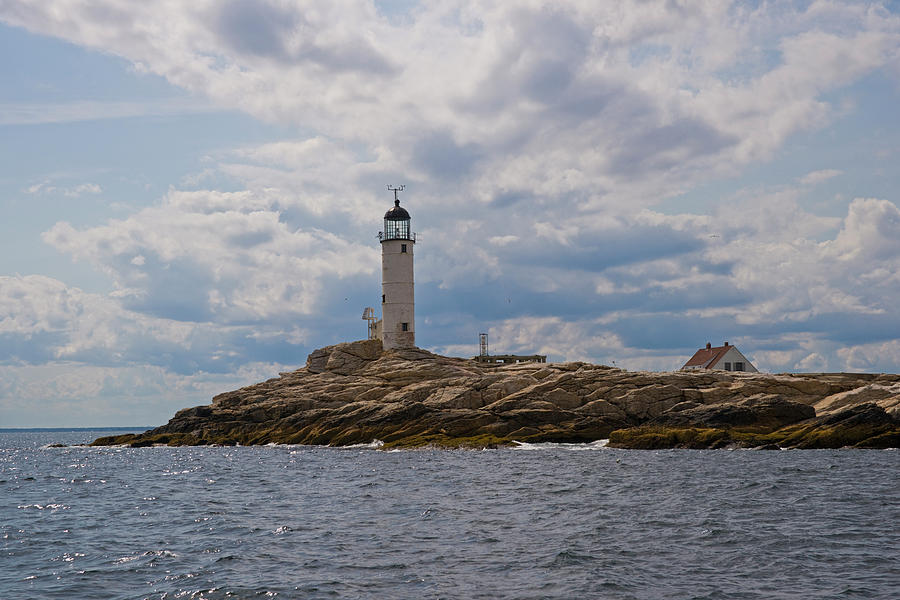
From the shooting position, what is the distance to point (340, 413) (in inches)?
2505

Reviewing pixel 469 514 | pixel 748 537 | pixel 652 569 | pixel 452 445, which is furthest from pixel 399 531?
pixel 452 445

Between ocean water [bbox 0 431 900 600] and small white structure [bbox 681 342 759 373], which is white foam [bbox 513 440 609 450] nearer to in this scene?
ocean water [bbox 0 431 900 600]

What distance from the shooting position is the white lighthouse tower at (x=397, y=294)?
79.9m

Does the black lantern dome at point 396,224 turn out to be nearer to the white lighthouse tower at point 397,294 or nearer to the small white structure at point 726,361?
the white lighthouse tower at point 397,294

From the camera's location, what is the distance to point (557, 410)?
56094 mm

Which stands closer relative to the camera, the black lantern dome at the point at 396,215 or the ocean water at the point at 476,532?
the ocean water at the point at 476,532

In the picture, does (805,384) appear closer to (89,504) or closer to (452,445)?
(452,445)

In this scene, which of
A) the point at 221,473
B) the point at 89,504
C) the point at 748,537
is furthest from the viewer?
the point at 221,473

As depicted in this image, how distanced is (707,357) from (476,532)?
59.7 meters

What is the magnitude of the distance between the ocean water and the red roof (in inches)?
1335

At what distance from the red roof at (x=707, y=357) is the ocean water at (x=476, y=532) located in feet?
111

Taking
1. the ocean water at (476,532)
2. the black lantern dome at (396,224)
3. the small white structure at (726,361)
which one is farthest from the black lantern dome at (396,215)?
the ocean water at (476,532)

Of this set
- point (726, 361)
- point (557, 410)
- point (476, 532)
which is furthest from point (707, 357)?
point (476, 532)

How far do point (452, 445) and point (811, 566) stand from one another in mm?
35618
